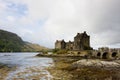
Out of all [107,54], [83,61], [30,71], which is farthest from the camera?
[107,54]

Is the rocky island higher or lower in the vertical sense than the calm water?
higher

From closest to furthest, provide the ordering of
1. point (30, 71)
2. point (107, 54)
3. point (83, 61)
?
1. point (30, 71)
2. point (83, 61)
3. point (107, 54)

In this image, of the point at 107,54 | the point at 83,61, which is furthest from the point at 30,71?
the point at 107,54

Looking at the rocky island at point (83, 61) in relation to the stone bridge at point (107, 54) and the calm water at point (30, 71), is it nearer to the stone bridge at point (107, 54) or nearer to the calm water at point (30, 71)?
the stone bridge at point (107, 54)

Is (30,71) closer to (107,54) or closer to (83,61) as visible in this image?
(83,61)

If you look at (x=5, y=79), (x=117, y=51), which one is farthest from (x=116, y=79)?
(x=117, y=51)

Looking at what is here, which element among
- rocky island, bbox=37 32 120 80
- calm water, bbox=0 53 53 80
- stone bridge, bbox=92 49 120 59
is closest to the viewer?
calm water, bbox=0 53 53 80

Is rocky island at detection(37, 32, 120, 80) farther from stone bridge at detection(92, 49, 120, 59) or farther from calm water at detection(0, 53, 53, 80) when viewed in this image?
calm water at detection(0, 53, 53, 80)

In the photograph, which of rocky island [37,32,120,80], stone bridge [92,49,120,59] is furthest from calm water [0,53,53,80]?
stone bridge [92,49,120,59]

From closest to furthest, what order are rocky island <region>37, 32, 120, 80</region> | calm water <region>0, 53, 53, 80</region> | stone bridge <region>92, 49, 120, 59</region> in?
calm water <region>0, 53, 53, 80</region>
rocky island <region>37, 32, 120, 80</region>
stone bridge <region>92, 49, 120, 59</region>

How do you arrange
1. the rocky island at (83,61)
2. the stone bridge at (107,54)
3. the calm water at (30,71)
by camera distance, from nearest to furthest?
the calm water at (30,71) < the rocky island at (83,61) < the stone bridge at (107,54)

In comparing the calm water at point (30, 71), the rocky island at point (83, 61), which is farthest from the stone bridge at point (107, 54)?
the calm water at point (30, 71)

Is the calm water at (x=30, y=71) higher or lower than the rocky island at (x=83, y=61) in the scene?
lower

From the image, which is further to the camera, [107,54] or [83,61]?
[107,54]
